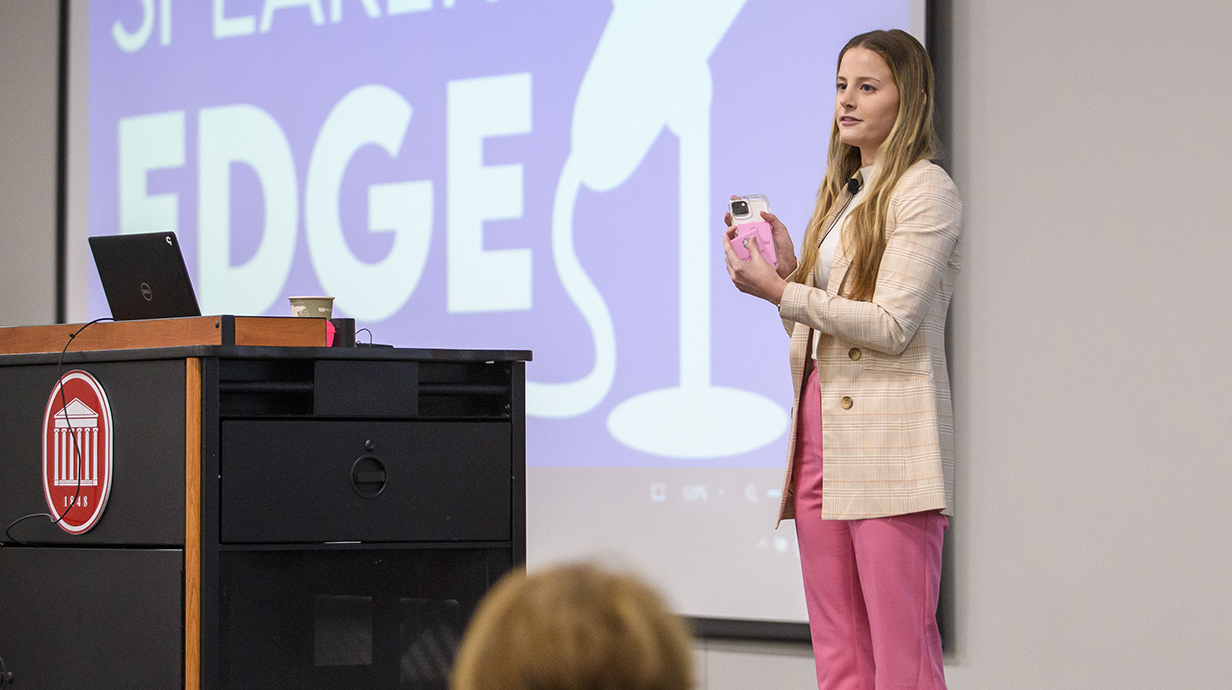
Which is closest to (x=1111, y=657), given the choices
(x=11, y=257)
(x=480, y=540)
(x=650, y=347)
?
(x=650, y=347)

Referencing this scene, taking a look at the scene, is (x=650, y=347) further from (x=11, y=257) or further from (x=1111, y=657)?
(x=11, y=257)

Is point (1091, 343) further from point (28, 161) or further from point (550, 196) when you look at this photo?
point (28, 161)

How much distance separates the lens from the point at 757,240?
6.64 ft

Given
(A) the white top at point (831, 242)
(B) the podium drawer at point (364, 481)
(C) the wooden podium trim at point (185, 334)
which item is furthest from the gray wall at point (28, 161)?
(A) the white top at point (831, 242)

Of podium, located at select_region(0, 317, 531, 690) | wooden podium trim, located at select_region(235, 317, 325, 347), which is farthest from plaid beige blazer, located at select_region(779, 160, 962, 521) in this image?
wooden podium trim, located at select_region(235, 317, 325, 347)

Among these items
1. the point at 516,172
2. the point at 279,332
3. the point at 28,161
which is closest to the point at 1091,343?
the point at 516,172

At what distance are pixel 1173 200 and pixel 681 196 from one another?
1.12 metres

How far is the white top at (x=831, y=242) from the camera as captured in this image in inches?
77.4

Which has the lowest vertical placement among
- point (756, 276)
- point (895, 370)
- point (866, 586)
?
point (866, 586)

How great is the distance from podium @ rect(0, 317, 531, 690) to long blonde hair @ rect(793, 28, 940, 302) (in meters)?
0.61

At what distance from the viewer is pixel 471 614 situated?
6.59 ft

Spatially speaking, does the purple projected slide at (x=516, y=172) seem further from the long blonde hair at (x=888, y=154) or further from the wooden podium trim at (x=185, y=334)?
the wooden podium trim at (x=185, y=334)

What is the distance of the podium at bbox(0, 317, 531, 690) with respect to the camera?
1.85 meters

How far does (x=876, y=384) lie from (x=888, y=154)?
37cm
